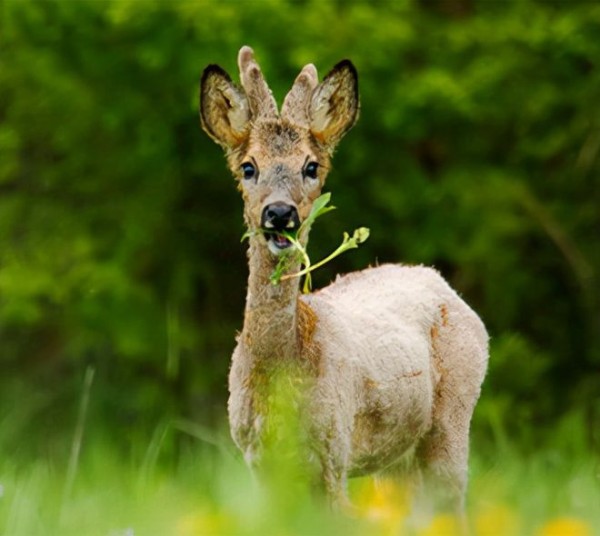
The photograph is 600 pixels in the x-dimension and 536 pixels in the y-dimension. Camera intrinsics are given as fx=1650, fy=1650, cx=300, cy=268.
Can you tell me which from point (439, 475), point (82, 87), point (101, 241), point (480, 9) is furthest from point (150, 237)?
point (439, 475)

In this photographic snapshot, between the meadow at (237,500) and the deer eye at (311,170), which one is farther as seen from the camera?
the deer eye at (311,170)

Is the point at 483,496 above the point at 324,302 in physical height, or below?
below

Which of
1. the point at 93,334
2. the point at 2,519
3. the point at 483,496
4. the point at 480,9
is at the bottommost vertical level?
the point at 2,519

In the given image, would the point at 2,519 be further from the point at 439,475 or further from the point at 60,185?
the point at 60,185

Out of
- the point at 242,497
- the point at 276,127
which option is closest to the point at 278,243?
the point at 276,127

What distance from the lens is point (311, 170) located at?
5.82m

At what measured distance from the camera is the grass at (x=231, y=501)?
11.7 feet

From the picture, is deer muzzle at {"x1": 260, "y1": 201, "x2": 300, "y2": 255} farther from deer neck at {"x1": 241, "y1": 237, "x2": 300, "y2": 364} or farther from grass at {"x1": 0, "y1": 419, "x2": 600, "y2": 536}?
grass at {"x1": 0, "y1": 419, "x2": 600, "y2": 536}

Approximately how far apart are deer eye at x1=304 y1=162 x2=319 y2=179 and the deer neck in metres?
0.30

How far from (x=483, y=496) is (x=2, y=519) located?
195cm

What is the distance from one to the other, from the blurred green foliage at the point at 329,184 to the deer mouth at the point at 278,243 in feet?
24.1

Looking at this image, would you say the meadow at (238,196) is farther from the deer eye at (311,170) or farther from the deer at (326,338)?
the deer eye at (311,170)

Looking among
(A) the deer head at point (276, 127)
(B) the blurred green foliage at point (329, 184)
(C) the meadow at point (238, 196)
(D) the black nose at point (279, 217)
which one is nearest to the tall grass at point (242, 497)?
(D) the black nose at point (279, 217)

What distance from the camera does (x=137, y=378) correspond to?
14.4m
